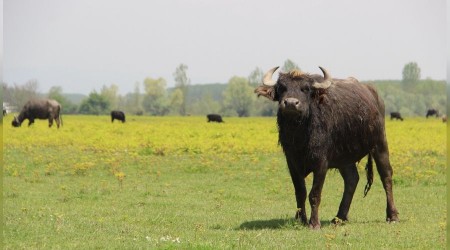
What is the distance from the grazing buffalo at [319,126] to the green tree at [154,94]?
178m

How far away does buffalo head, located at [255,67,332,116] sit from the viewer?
1039 cm

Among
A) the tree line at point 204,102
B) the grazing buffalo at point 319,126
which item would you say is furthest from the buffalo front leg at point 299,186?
the tree line at point 204,102

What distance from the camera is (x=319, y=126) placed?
11.1 m

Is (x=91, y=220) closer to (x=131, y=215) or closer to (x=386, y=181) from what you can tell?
(x=131, y=215)

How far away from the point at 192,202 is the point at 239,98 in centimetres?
15367

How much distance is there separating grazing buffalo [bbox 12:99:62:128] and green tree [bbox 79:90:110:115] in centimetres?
11656

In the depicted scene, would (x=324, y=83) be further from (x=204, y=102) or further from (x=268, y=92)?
(x=204, y=102)

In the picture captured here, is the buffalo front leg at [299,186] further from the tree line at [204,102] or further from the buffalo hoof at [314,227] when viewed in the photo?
the tree line at [204,102]

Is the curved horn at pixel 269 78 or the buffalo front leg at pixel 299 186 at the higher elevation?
the curved horn at pixel 269 78

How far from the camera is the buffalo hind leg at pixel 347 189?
40.3ft

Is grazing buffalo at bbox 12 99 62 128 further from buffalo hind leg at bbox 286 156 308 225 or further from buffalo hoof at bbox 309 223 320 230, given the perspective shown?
buffalo hoof at bbox 309 223 320 230

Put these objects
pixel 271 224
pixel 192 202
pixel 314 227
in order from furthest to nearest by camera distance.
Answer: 1. pixel 192 202
2. pixel 271 224
3. pixel 314 227

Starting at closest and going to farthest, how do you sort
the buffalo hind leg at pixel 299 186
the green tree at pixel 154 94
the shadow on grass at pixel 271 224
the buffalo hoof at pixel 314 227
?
1. the buffalo hoof at pixel 314 227
2. the shadow on grass at pixel 271 224
3. the buffalo hind leg at pixel 299 186
4. the green tree at pixel 154 94

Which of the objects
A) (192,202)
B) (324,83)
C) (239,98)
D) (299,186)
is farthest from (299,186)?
(239,98)
